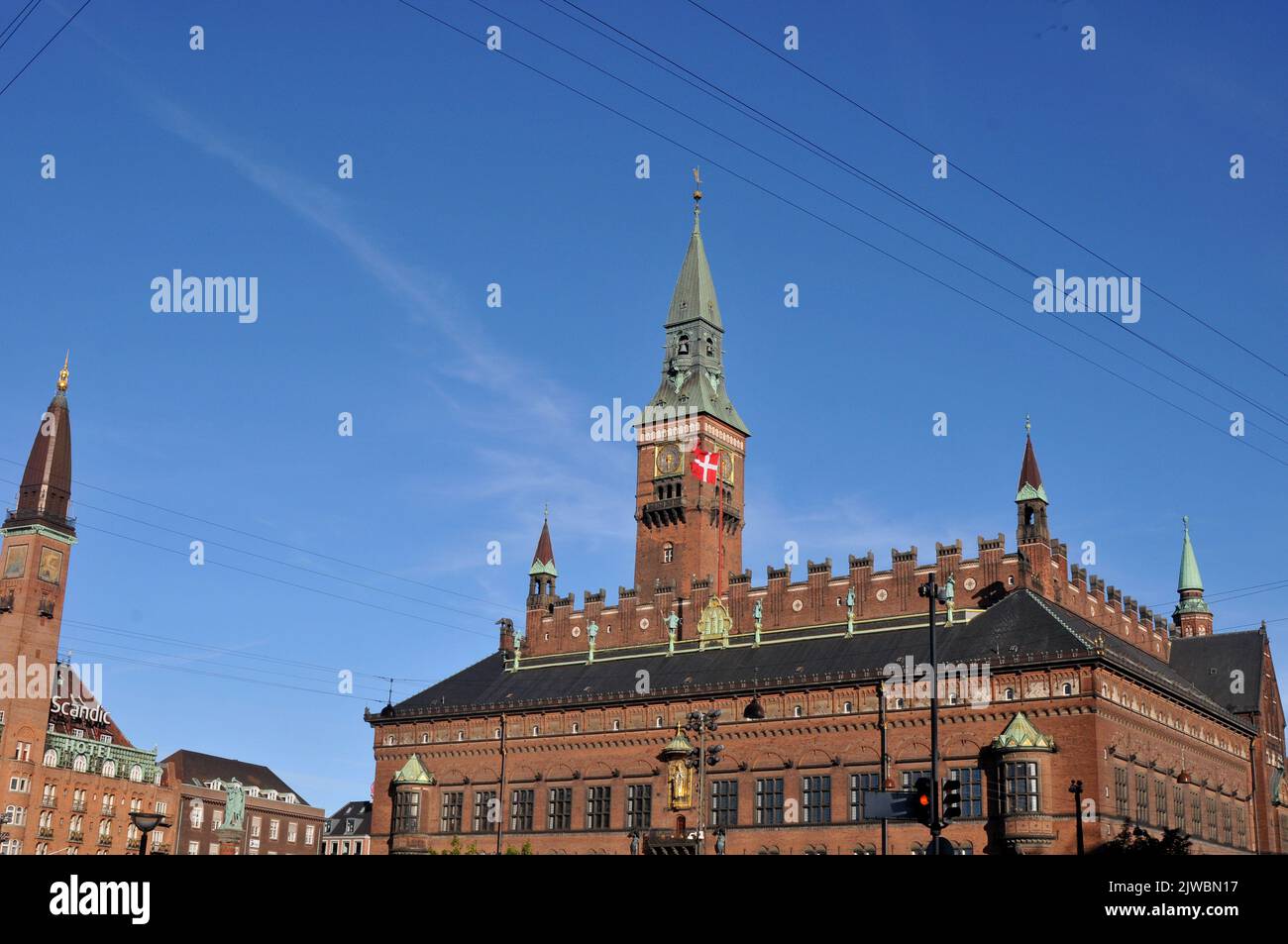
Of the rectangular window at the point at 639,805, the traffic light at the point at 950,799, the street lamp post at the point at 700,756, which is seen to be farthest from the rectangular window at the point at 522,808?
the traffic light at the point at 950,799

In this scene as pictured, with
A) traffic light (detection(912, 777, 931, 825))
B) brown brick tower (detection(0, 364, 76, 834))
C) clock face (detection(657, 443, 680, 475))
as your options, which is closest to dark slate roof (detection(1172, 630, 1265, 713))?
clock face (detection(657, 443, 680, 475))

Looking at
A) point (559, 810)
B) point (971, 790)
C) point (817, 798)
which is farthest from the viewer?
point (559, 810)

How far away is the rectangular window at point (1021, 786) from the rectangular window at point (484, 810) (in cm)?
3459

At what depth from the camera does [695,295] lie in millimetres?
106125

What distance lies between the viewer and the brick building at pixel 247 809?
12950 centimetres

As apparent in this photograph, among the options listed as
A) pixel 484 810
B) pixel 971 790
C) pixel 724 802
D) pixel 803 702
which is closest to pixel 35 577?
pixel 484 810

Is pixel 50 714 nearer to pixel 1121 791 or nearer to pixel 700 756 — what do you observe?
pixel 700 756

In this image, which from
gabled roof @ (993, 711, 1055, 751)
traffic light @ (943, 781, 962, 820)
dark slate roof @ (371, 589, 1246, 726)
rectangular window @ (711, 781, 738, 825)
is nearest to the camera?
traffic light @ (943, 781, 962, 820)

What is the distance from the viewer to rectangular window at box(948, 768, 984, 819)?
72069mm

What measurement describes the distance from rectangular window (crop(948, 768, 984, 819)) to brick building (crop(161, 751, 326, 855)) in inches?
2843

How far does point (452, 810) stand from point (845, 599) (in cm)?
3005

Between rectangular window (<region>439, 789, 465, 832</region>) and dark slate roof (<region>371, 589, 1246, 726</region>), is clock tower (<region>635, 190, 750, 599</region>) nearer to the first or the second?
dark slate roof (<region>371, 589, 1246, 726</region>)
